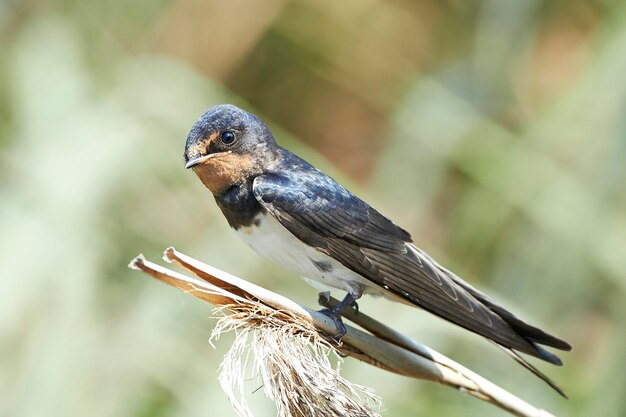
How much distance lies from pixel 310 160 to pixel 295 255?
2.97ft

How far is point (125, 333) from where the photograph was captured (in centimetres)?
213

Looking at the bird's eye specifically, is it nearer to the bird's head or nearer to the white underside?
the bird's head

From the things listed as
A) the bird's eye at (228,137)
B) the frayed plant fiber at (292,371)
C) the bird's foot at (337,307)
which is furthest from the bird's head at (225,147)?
the frayed plant fiber at (292,371)

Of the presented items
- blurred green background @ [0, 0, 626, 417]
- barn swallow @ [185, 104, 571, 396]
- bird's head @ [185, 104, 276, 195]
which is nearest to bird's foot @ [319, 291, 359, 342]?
barn swallow @ [185, 104, 571, 396]

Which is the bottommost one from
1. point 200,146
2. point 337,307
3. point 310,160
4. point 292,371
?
point 292,371

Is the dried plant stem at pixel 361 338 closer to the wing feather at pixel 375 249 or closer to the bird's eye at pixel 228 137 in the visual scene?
the wing feather at pixel 375 249

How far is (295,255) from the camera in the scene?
5.40 feet

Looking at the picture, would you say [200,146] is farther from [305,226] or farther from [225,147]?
[305,226]

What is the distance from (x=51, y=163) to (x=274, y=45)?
843mm

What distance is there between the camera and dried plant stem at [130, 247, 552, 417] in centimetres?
114

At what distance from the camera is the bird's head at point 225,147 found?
1595 millimetres

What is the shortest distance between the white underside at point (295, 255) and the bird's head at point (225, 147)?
0.09 meters

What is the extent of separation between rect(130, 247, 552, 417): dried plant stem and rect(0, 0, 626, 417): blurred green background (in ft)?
2.39

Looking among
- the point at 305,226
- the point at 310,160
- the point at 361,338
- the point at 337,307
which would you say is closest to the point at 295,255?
the point at 305,226
